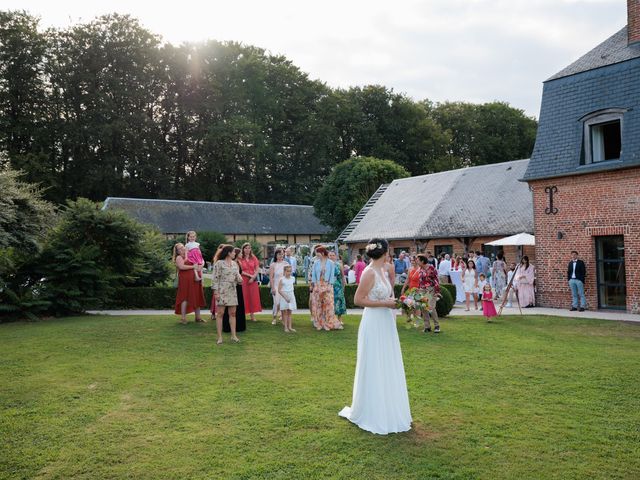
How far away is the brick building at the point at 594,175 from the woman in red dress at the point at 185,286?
1133cm

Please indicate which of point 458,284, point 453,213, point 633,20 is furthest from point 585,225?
point 453,213

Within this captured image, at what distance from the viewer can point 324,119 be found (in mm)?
57875

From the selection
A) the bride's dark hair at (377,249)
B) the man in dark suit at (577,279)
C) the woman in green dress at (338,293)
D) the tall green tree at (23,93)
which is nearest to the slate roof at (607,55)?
the man in dark suit at (577,279)

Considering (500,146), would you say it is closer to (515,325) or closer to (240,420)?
(515,325)

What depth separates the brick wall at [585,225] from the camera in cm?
1591

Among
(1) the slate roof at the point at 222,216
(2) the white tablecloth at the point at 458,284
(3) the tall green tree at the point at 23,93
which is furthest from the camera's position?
(3) the tall green tree at the point at 23,93

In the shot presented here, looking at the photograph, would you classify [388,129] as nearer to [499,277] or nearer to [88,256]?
[499,277]

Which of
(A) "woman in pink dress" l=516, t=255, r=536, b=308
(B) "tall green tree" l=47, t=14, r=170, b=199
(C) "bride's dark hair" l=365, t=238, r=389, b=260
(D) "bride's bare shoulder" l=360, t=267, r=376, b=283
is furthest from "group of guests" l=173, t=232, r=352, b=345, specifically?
(B) "tall green tree" l=47, t=14, r=170, b=199

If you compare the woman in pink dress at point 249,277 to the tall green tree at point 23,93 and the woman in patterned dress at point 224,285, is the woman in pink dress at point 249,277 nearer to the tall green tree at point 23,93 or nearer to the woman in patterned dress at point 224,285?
the woman in patterned dress at point 224,285

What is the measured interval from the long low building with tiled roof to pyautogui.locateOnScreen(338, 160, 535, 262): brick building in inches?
552

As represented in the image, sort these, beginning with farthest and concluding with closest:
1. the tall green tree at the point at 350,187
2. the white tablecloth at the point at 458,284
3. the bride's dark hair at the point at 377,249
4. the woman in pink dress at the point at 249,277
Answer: the tall green tree at the point at 350,187
the white tablecloth at the point at 458,284
the woman in pink dress at the point at 249,277
the bride's dark hair at the point at 377,249

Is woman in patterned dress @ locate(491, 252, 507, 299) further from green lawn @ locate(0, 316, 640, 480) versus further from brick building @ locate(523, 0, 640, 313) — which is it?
green lawn @ locate(0, 316, 640, 480)

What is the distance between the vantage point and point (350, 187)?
4009cm

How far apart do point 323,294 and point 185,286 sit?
10.3 ft
